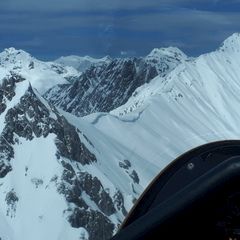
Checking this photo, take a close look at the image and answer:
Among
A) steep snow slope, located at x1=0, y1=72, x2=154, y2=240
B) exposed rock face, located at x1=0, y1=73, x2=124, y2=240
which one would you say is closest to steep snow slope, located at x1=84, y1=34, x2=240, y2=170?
steep snow slope, located at x1=0, y1=72, x2=154, y2=240

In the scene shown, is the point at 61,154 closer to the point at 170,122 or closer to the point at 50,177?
the point at 50,177

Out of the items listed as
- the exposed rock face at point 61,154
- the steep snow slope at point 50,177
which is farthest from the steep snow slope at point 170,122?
the exposed rock face at point 61,154

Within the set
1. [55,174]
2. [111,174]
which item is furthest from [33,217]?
[111,174]

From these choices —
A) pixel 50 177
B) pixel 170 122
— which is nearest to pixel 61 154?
pixel 50 177

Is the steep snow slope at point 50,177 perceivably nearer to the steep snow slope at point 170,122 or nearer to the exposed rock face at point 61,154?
the exposed rock face at point 61,154

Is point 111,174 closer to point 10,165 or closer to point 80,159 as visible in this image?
point 80,159

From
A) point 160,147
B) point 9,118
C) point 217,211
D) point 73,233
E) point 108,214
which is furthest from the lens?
point 160,147

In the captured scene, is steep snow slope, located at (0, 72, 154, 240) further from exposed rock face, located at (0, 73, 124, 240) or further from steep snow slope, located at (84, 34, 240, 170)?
steep snow slope, located at (84, 34, 240, 170)

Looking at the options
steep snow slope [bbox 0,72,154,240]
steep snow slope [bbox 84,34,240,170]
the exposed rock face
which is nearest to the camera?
steep snow slope [bbox 0,72,154,240]

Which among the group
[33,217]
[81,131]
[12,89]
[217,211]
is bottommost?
[33,217]
